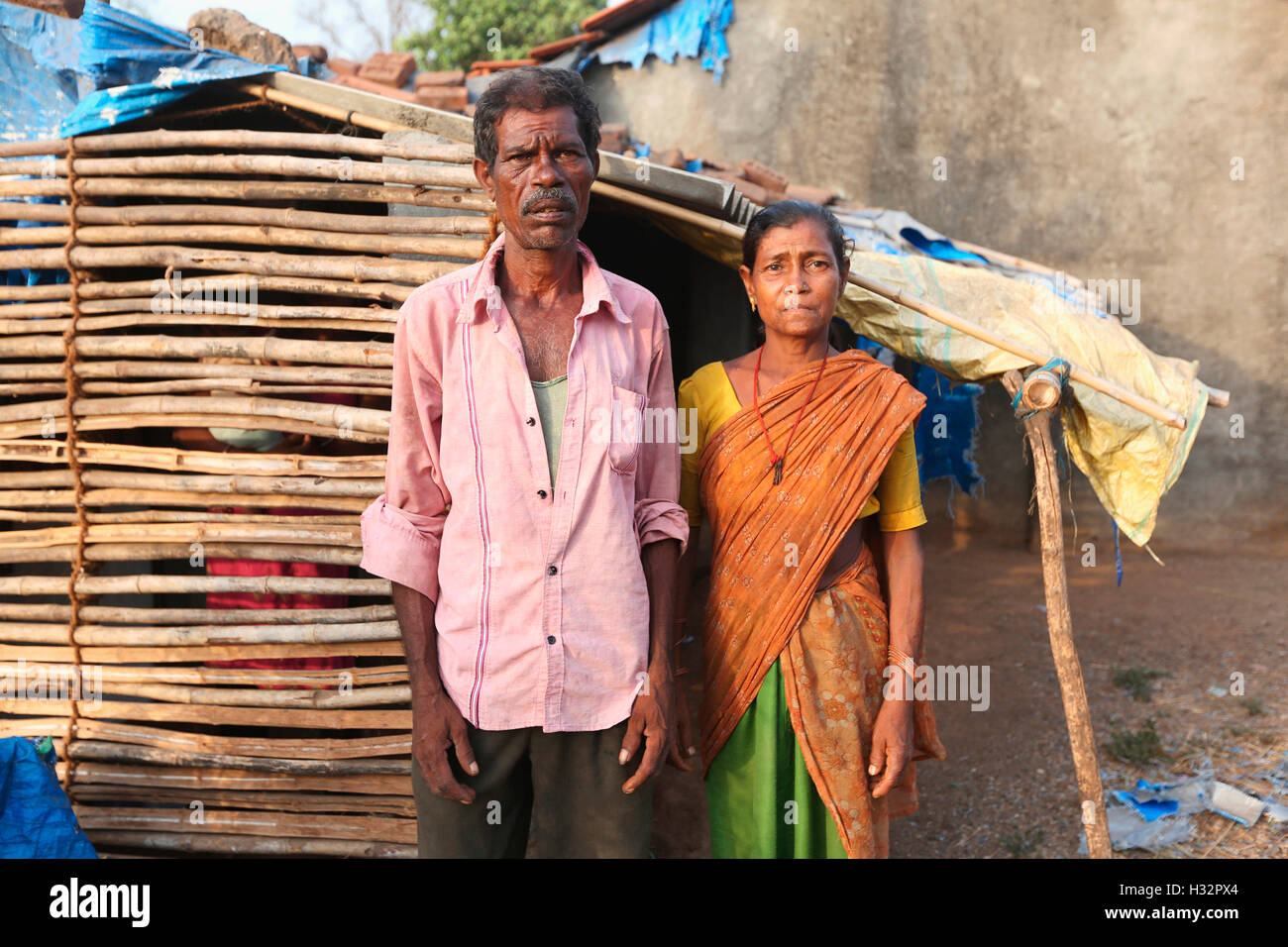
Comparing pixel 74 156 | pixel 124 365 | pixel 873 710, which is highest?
pixel 74 156

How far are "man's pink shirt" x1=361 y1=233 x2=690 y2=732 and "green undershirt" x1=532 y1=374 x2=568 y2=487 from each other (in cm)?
3

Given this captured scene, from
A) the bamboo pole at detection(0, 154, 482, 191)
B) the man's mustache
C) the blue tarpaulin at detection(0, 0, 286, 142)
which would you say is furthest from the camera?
the blue tarpaulin at detection(0, 0, 286, 142)

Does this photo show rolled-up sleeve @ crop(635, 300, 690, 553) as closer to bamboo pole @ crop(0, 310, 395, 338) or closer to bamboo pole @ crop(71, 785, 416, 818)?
bamboo pole @ crop(0, 310, 395, 338)

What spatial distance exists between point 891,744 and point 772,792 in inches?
12.1

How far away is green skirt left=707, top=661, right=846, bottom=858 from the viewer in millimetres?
2174

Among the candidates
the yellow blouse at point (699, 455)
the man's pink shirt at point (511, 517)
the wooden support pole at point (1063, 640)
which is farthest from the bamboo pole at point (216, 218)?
the wooden support pole at point (1063, 640)

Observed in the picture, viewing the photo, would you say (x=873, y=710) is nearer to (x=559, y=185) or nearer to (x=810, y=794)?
(x=810, y=794)

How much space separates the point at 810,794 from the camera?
86.1 inches

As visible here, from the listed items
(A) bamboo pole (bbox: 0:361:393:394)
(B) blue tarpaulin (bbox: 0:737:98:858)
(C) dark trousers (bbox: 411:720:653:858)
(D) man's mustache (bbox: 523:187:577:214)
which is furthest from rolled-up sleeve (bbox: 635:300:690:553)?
(B) blue tarpaulin (bbox: 0:737:98:858)

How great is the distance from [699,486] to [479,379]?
2.30 ft

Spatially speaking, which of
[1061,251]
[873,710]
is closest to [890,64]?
[1061,251]

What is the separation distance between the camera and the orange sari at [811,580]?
2.15 metres

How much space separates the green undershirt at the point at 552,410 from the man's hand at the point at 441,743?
1.71 feet

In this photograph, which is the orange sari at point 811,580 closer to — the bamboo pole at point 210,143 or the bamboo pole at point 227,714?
the bamboo pole at point 227,714
